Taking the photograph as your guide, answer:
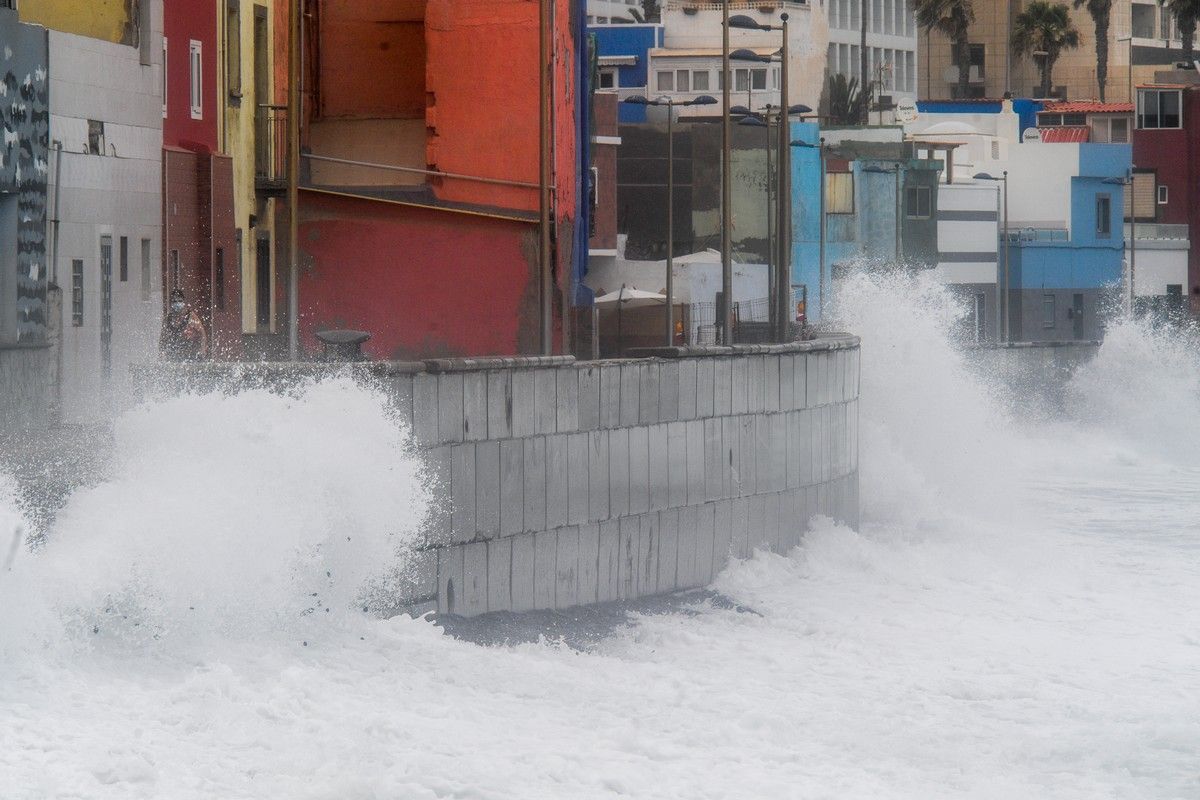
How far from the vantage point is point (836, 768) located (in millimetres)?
14039

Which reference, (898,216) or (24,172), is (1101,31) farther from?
(24,172)

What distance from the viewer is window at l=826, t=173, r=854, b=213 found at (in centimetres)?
7088

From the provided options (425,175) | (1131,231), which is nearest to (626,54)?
(1131,231)

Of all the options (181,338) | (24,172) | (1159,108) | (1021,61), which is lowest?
(181,338)

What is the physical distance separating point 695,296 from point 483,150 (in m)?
25.6

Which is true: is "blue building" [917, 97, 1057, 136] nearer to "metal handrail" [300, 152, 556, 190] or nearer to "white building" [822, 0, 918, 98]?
"white building" [822, 0, 918, 98]

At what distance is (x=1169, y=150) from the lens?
8469 cm

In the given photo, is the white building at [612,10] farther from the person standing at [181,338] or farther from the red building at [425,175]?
the person standing at [181,338]

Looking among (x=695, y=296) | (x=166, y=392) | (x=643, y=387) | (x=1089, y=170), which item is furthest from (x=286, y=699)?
(x=1089, y=170)

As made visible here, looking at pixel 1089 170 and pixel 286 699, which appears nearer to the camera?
pixel 286 699

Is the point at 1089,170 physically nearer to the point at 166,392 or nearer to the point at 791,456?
the point at 791,456

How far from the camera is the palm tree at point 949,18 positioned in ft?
347

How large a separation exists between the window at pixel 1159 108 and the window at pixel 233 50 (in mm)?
58571

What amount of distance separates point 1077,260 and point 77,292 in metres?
58.5
